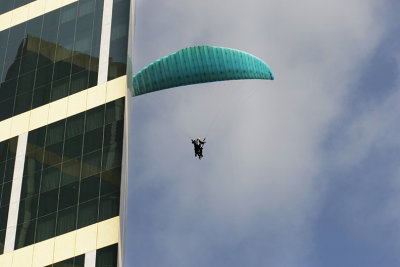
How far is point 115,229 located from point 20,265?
6.84 m

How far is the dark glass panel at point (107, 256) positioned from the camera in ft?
162

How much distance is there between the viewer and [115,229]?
5091cm

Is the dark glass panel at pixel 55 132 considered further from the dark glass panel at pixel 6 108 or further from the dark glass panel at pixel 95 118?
the dark glass panel at pixel 6 108

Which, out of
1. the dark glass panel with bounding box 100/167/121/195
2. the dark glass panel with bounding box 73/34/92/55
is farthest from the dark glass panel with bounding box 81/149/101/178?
the dark glass panel with bounding box 73/34/92/55

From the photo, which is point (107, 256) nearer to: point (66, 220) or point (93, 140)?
point (66, 220)

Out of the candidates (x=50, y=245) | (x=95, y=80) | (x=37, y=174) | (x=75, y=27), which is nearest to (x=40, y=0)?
(x=75, y=27)

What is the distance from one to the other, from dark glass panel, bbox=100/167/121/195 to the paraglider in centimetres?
1132

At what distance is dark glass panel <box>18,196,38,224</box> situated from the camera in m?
53.6

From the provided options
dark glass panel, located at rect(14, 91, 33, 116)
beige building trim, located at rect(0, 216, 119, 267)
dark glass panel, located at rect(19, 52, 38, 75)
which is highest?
dark glass panel, located at rect(19, 52, 38, 75)

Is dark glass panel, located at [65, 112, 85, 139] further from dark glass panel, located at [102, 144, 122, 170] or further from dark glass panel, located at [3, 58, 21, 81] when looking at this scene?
dark glass panel, located at [3, 58, 21, 81]

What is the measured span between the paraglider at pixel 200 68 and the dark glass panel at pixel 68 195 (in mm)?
12190

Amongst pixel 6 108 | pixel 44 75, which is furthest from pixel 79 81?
pixel 6 108

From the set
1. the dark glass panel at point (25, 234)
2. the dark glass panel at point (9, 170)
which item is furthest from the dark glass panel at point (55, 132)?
the dark glass panel at point (25, 234)

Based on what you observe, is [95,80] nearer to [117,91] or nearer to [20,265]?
[117,91]
